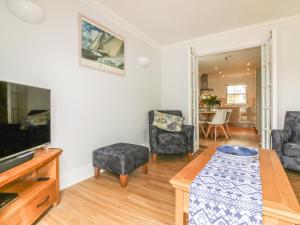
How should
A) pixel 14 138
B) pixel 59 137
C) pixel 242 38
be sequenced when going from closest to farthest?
pixel 14 138 < pixel 59 137 < pixel 242 38

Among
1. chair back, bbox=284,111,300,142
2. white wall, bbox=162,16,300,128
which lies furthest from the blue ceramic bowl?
white wall, bbox=162,16,300,128

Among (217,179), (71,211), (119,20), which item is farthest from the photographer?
(119,20)

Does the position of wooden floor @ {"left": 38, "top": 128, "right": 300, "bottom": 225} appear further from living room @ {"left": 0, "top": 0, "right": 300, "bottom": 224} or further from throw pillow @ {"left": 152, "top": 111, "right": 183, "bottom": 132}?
throw pillow @ {"left": 152, "top": 111, "right": 183, "bottom": 132}

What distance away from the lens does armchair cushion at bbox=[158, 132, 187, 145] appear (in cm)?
288

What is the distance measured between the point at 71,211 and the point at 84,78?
152 centimetres

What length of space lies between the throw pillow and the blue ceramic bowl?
1.55 meters

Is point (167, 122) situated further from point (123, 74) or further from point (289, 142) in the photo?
point (289, 142)

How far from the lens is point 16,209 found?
114cm

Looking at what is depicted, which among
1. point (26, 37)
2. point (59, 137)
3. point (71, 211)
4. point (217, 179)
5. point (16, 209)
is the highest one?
point (26, 37)

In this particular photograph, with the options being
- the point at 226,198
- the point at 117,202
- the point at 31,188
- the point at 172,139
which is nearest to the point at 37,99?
the point at 31,188

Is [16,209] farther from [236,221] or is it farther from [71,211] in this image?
[236,221]

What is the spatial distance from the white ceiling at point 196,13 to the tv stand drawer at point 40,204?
2355mm

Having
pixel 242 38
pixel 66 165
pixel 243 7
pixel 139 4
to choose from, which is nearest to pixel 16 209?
pixel 66 165

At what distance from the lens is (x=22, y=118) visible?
4.50ft
